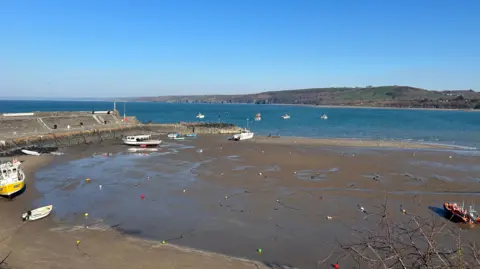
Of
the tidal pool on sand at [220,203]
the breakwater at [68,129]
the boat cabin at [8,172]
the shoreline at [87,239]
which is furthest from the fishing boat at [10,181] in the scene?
the breakwater at [68,129]

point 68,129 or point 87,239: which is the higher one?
point 68,129

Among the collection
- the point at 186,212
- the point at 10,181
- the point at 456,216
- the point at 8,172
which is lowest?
the point at 186,212

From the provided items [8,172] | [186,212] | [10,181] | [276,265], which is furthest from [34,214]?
[276,265]

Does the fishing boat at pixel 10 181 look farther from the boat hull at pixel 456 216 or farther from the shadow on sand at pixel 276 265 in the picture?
the boat hull at pixel 456 216

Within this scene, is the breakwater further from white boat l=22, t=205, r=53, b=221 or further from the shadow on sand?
the shadow on sand

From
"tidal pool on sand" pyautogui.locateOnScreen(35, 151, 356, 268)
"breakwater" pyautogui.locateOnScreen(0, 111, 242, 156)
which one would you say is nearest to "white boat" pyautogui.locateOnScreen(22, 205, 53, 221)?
"tidal pool on sand" pyautogui.locateOnScreen(35, 151, 356, 268)

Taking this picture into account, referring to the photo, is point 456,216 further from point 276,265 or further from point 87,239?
point 87,239
